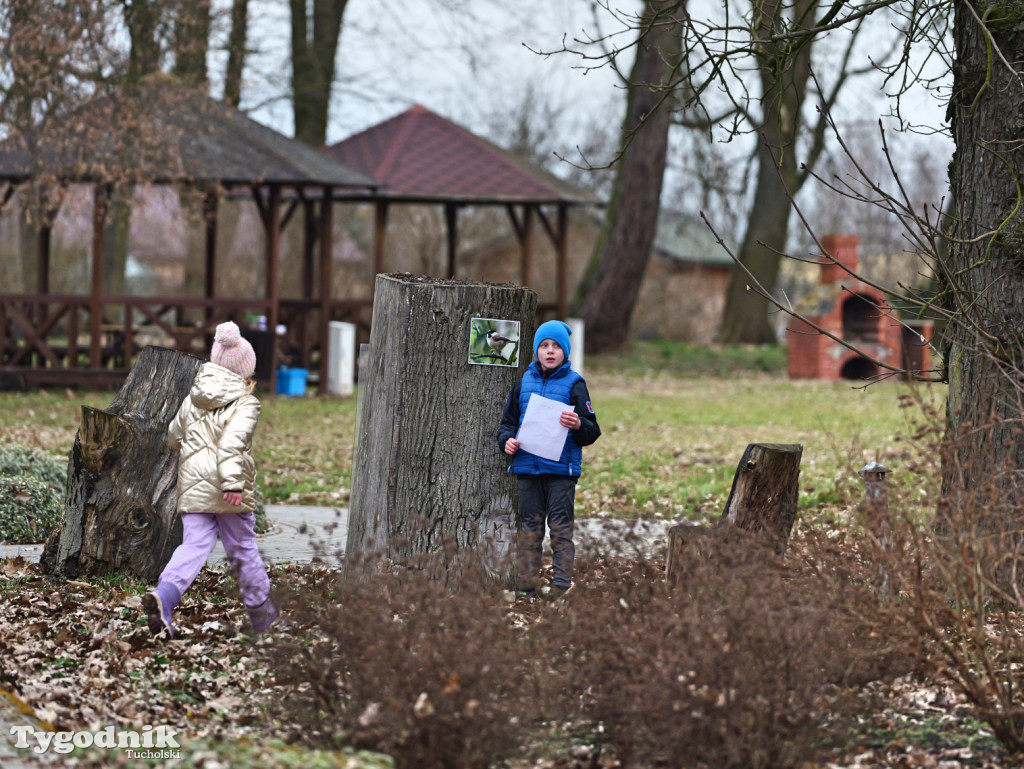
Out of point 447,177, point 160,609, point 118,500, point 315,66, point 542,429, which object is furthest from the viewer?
point 315,66

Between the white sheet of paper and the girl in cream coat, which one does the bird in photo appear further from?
the girl in cream coat

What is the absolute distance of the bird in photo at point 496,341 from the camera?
592 cm

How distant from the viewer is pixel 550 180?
24203mm

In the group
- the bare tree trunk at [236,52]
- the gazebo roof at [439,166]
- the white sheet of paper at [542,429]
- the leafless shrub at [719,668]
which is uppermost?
the bare tree trunk at [236,52]

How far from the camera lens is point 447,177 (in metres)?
22.2

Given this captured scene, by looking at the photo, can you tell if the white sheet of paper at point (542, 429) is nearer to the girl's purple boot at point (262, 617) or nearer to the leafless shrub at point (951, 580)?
the girl's purple boot at point (262, 617)

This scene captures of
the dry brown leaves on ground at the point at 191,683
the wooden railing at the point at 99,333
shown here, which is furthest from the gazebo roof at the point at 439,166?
the dry brown leaves on ground at the point at 191,683

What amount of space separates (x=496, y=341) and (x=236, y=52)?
1403 centimetres

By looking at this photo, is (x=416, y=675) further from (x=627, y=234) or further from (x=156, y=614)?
(x=627, y=234)

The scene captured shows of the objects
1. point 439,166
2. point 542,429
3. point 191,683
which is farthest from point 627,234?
point 191,683

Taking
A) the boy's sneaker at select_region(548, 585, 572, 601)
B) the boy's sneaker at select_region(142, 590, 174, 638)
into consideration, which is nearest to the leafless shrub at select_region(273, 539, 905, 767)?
the boy's sneaker at select_region(548, 585, 572, 601)

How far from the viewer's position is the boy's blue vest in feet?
19.6

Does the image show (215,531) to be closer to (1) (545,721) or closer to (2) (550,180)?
(1) (545,721)

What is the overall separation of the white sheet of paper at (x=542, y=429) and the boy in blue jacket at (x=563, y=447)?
0.04 meters
